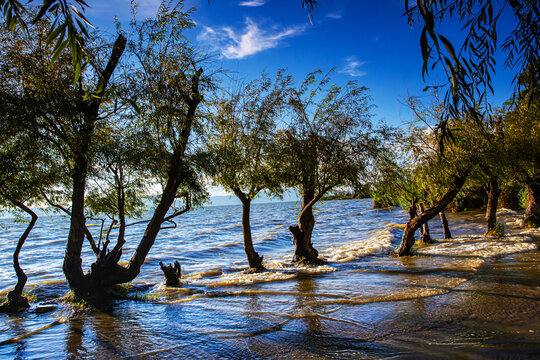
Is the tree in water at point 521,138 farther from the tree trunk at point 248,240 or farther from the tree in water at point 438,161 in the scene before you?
the tree trunk at point 248,240

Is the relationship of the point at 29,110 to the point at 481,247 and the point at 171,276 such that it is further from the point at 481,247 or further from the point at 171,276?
the point at 481,247

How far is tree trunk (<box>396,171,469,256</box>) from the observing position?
16.9 m

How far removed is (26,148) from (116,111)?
2.68 meters

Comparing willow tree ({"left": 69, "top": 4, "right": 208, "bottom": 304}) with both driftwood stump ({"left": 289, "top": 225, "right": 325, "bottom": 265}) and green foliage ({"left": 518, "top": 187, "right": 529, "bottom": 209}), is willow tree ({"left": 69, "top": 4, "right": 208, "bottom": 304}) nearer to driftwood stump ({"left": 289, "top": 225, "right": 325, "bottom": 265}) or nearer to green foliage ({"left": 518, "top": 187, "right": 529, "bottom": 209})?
driftwood stump ({"left": 289, "top": 225, "right": 325, "bottom": 265})

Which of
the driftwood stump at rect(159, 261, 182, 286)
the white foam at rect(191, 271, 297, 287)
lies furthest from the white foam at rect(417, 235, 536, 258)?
the driftwood stump at rect(159, 261, 182, 286)

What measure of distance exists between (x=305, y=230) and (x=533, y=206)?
1895 centimetres

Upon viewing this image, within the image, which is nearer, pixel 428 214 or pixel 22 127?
pixel 22 127

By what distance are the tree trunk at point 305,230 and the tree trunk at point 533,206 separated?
16.7m

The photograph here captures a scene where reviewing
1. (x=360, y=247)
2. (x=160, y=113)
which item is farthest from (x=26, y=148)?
(x=360, y=247)

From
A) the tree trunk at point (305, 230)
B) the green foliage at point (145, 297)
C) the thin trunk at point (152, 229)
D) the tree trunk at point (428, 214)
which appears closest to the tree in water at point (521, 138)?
the tree trunk at point (428, 214)

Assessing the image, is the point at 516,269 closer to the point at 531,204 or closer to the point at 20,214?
the point at 531,204

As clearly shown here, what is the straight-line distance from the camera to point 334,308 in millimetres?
9523

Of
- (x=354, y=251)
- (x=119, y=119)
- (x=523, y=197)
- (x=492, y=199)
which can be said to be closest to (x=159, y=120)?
(x=119, y=119)

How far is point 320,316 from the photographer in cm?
884
